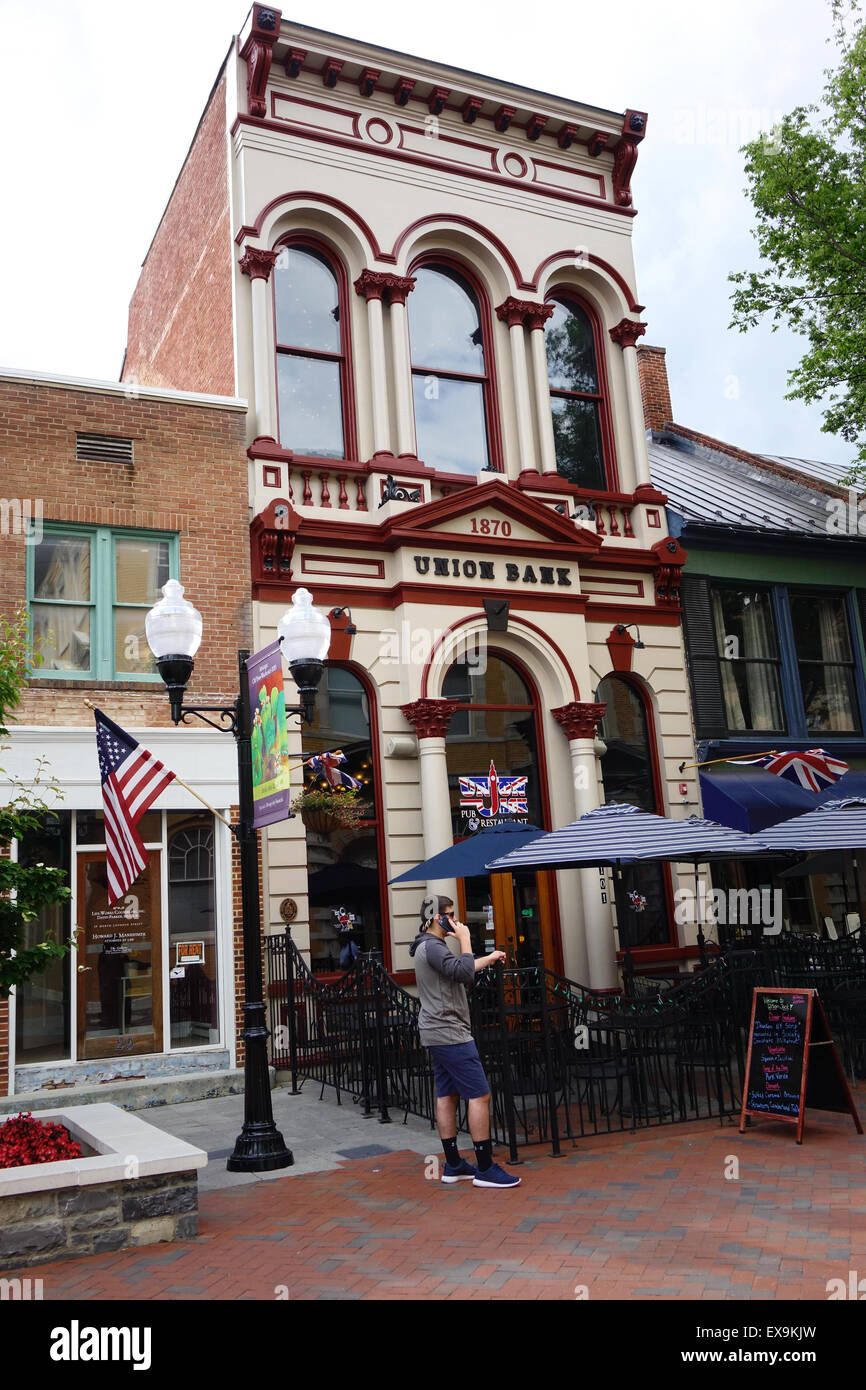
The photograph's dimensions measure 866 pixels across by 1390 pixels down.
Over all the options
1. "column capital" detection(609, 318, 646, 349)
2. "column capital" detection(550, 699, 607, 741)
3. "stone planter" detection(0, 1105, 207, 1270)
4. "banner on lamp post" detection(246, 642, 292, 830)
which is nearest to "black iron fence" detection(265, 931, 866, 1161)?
"banner on lamp post" detection(246, 642, 292, 830)

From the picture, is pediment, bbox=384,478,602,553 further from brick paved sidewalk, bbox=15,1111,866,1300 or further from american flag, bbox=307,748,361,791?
brick paved sidewalk, bbox=15,1111,866,1300

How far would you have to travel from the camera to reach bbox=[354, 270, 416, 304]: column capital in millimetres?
15445

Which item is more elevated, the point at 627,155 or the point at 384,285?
the point at 627,155

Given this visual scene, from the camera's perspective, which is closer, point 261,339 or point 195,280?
point 261,339

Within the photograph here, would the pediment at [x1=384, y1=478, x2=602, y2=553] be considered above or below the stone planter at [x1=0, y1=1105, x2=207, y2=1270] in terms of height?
above

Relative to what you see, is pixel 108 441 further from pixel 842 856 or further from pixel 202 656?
pixel 842 856

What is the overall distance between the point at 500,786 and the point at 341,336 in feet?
21.9

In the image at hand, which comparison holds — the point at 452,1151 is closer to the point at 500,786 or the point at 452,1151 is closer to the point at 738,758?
the point at 500,786

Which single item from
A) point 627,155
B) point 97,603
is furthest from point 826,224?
point 97,603

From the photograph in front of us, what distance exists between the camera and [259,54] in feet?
48.9

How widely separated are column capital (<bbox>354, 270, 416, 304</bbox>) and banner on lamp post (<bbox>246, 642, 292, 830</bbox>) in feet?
27.2

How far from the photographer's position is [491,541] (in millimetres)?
15133

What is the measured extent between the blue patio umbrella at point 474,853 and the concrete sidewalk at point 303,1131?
238 centimetres

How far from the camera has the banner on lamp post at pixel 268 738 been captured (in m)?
8.31
